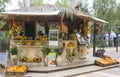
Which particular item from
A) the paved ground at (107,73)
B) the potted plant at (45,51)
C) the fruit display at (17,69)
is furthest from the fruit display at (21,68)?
the paved ground at (107,73)

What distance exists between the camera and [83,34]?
1428 cm

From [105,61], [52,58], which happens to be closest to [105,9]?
[105,61]

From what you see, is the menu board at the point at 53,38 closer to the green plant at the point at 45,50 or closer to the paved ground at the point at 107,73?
the green plant at the point at 45,50

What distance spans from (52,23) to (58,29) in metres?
0.78

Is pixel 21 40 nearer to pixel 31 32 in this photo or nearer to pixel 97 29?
pixel 31 32

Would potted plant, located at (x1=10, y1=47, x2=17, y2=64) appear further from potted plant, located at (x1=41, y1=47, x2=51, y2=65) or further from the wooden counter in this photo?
potted plant, located at (x1=41, y1=47, x2=51, y2=65)

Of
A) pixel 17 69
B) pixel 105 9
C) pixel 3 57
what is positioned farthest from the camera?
pixel 105 9

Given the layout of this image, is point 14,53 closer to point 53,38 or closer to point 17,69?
point 17,69

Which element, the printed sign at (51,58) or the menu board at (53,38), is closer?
the printed sign at (51,58)

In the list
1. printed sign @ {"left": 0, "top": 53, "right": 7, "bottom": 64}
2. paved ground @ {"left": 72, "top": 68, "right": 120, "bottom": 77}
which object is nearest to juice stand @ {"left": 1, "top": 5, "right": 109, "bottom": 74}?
printed sign @ {"left": 0, "top": 53, "right": 7, "bottom": 64}

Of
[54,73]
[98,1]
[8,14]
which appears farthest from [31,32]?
[98,1]

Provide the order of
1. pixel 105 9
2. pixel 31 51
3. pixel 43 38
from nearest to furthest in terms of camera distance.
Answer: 1. pixel 31 51
2. pixel 43 38
3. pixel 105 9

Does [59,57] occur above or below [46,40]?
below

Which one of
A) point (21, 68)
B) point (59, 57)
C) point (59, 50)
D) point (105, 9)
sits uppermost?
point (105, 9)
